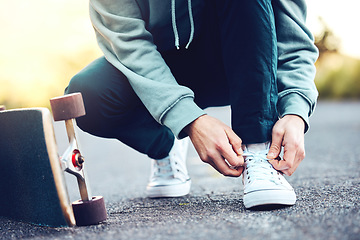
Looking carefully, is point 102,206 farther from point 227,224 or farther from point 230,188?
point 230,188

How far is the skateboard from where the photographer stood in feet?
3.19

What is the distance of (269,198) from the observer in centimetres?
104

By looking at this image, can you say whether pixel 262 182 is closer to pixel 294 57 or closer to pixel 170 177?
pixel 294 57

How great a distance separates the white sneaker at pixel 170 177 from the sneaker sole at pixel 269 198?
51cm

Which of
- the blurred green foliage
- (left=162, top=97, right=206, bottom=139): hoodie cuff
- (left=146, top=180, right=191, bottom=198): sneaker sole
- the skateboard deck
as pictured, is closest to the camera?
the skateboard deck

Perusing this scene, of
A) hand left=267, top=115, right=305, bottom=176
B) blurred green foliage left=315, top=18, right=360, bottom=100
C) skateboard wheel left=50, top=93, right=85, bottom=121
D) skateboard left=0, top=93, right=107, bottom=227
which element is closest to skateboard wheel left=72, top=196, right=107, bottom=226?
skateboard left=0, top=93, right=107, bottom=227

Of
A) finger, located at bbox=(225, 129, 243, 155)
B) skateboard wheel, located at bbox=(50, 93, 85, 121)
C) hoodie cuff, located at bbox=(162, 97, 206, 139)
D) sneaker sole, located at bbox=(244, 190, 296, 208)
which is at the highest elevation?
skateboard wheel, located at bbox=(50, 93, 85, 121)

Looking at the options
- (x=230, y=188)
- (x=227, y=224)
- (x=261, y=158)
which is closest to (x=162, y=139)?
(x=230, y=188)

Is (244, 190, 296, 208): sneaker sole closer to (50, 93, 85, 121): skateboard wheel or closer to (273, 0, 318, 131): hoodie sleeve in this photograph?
(273, 0, 318, 131): hoodie sleeve

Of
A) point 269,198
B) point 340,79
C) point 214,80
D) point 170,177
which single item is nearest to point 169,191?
point 170,177

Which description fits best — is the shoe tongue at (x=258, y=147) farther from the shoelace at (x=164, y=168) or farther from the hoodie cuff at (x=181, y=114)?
the shoelace at (x=164, y=168)

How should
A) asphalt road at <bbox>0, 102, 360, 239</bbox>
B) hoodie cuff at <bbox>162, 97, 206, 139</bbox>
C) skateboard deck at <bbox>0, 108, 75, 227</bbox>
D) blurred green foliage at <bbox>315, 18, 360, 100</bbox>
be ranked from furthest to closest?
blurred green foliage at <bbox>315, 18, 360, 100</bbox> < hoodie cuff at <bbox>162, 97, 206, 139</bbox> < skateboard deck at <bbox>0, 108, 75, 227</bbox> < asphalt road at <bbox>0, 102, 360, 239</bbox>

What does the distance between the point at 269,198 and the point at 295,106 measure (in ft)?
0.90

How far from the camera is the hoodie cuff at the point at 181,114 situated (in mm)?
1089
